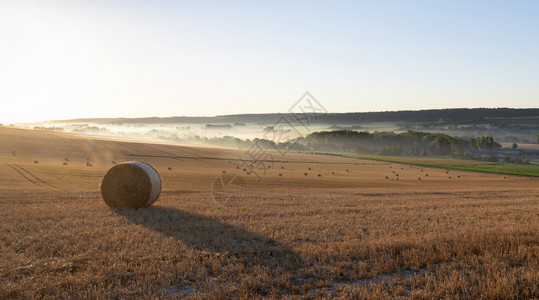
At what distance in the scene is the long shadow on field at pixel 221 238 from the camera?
8.89 meters

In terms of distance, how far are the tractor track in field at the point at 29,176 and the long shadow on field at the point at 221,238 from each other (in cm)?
1553

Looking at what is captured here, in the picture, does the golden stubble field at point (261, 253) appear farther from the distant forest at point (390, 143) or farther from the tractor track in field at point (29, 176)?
the distant forest at point (390, 143)

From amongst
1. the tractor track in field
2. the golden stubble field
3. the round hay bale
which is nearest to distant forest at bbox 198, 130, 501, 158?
the tractor track in field

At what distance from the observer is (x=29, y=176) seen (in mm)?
31281

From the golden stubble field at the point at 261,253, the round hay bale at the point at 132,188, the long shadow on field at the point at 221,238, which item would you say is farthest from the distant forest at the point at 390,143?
the long shadow on field at the point at 221,238

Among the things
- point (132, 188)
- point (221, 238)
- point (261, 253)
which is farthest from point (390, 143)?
point (261, 253)

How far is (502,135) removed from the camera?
137000mm

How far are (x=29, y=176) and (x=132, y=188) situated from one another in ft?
62.5

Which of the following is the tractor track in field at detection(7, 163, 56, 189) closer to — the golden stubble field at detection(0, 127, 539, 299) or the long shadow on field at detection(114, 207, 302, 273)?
the golden stubble field at detection(0, 127, 539, 299)

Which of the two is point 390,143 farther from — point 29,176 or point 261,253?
point 261,253

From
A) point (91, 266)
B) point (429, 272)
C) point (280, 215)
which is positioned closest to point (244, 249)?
point (91, 266)

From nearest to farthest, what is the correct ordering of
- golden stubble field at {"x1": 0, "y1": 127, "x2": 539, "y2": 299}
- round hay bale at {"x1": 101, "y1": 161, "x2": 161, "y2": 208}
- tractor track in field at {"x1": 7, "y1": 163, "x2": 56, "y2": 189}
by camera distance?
golden stubble field at {"x1": 0, "y1": 127, "x2": 539, "y2": 299} → round hay bale at {"x1": 101, "y1": 161, "x2": 161, "y2": 208} → tractor track in field at {"x1": 7, "y1": 163, "x2": 56, "y2": 189}

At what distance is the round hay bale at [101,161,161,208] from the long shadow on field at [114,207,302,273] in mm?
1299

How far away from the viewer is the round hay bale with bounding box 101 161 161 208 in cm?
1711
